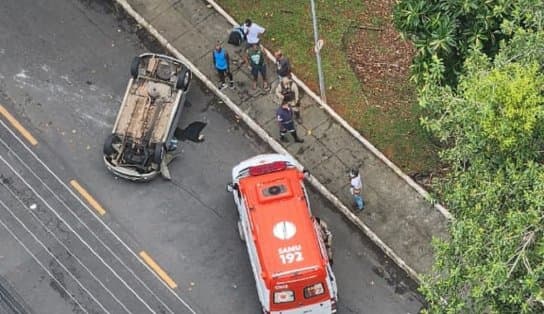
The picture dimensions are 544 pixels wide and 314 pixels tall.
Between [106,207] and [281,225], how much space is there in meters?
4.75

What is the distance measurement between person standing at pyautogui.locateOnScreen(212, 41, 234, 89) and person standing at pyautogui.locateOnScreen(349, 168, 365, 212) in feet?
13.2

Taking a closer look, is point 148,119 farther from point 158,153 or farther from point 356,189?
point 356,189

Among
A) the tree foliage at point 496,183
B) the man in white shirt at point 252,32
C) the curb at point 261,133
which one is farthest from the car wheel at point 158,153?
the tree foliage at point 496,183

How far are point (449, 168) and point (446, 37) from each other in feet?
18.2

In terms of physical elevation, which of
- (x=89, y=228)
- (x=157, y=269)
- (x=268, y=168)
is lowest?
(x=157, y=269)

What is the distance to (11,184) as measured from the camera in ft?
76.6

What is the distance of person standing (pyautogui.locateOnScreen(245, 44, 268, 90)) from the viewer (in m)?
23.9

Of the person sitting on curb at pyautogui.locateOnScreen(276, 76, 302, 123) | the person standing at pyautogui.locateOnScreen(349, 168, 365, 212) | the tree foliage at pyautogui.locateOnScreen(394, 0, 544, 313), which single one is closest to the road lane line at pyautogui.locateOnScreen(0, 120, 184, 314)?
the person standing at pyautogui.locateOnScreen(349, 168, 365, 212)

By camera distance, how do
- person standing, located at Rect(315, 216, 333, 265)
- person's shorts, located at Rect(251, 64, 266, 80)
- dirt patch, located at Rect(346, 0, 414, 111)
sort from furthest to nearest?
1. dirt patch, located at Rect(346, 0, 414, 111)
2. person's shorts, located at Rect(251, 64, 266, 80)
3. person standing, located at Rect(315, 216, 333, 265)

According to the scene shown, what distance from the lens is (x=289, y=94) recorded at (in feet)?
78.4

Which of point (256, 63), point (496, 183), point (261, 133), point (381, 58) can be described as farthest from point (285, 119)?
point (496, 183)

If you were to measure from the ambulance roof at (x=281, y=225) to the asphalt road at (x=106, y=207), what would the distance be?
6.13 ft

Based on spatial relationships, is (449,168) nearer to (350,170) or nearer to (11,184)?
(350,170)

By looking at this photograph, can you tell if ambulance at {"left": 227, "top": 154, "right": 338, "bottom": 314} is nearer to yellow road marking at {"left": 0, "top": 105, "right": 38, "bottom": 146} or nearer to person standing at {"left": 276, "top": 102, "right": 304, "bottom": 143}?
person standing at {"left": 276, "top": 102, "right": 304, "bottom": 143}
